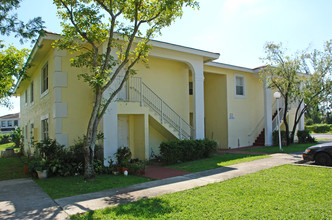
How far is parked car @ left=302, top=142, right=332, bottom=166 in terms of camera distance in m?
9.04

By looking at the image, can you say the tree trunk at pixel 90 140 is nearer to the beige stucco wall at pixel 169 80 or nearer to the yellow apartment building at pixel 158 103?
the yellow apartment building at pixel 158 103

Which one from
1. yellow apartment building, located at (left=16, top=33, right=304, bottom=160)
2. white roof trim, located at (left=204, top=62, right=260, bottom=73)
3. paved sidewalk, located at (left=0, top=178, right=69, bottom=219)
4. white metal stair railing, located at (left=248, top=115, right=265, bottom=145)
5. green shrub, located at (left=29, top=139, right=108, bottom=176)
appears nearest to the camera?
paved sidewalk, located at (left=0, top=178, right=69, bottom=219)

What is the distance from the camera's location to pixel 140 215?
4828 mm

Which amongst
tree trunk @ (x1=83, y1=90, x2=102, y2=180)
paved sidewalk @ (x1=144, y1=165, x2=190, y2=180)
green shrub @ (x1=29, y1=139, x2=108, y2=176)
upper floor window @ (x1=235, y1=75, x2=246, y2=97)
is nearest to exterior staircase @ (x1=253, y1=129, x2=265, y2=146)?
upper floor window @ (x1=235, y1=75, x2=246, y2=97)

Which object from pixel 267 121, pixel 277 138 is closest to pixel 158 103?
Result: pixel 267 121

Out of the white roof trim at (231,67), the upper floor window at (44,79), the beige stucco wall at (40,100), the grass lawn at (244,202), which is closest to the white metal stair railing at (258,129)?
the white roof trim at (231,67)

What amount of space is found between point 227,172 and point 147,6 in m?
5.93

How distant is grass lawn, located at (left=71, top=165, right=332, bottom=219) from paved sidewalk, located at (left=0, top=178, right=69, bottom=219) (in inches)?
31.2

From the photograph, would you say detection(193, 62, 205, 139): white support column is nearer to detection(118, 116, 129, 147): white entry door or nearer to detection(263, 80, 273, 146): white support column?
detection(118, 116, 129, 147): white entry door

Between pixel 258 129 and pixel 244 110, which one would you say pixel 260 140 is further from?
pixel 244 110

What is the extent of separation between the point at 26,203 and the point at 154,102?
7774 mm

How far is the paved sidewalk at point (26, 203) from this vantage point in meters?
5.03

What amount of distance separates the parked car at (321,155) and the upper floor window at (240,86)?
7.73 meters

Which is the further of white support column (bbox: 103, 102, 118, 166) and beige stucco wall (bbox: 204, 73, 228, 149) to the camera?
beige stucco wall (bbox: 204, 73, 228, 149)
